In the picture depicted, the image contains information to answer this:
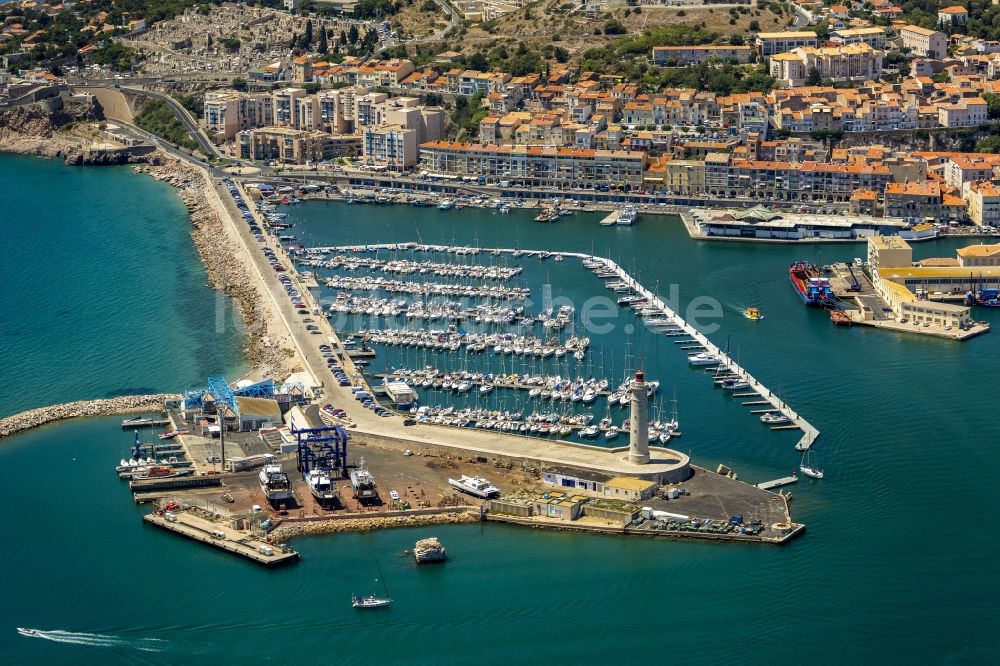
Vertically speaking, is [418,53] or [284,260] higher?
[418,53]

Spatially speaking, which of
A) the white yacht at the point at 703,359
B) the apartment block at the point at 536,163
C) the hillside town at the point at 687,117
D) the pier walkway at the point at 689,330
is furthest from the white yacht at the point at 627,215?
the white yacht at the point at 703,359

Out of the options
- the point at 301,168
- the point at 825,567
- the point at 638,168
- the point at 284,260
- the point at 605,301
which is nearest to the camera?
the point at 825,567

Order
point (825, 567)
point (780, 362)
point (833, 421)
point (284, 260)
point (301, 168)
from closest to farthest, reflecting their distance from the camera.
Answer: point (825, 567), point (833, 421), point (780, 362), point (284, 260), point (301, 168)

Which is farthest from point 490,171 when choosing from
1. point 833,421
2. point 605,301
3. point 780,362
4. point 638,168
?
point 833,421

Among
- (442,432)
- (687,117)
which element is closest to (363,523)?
(442,432)

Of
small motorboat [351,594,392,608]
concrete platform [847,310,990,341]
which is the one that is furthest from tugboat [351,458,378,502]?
concrete platform [847,310,990,341]

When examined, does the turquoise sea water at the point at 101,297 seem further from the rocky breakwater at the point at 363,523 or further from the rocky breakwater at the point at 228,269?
the rocky breakwater at the point at 363,523

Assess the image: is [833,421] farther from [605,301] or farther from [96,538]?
[96,538]
